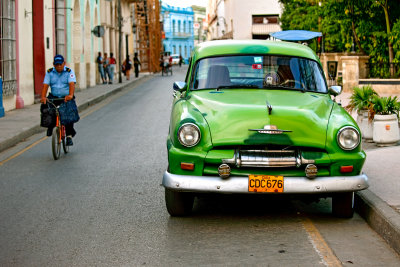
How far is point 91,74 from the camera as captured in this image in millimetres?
37156

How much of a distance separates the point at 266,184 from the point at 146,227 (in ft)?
4.04

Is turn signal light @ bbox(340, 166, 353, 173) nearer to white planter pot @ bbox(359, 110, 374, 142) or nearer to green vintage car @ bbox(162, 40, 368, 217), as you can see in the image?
green vintage car @ bbox(162, 40, 368, 217)

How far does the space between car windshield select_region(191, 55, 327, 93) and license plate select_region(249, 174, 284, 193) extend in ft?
5.73

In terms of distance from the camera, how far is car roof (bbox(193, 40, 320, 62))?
27.1 feet

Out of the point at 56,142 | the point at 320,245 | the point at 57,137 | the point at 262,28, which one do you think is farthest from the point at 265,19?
the point at 320,245

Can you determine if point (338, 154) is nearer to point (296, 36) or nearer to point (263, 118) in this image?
point (263, 118)


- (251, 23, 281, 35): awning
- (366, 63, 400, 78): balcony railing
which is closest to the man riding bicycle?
(366, 63, 400, 78): balcony railing

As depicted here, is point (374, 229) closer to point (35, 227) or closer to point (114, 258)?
point (114, 258)

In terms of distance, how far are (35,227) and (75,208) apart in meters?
0.91

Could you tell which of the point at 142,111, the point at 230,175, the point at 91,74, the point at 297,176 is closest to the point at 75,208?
the point at 230,175

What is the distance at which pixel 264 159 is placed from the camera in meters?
6.57

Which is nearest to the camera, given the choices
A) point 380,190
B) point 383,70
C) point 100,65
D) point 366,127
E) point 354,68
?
point 380,190

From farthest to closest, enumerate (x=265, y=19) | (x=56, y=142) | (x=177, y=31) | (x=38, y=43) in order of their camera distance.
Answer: (x=177, y=31) → (x=265, y=19) → (x=38, y=43) → (x=56, y=142)

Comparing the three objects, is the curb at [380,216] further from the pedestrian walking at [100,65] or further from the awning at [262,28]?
the awning at [262,28]
